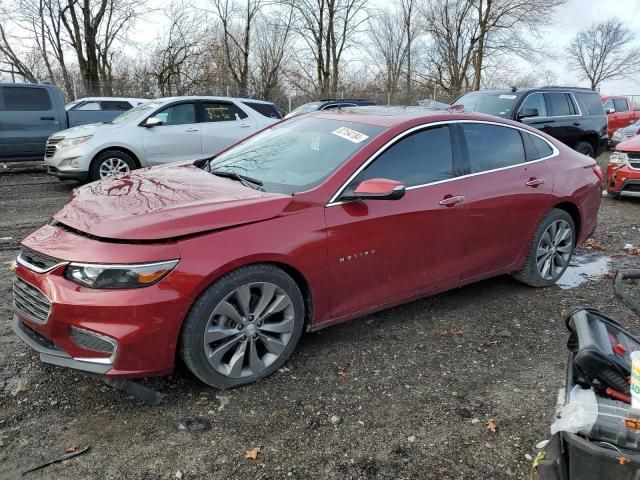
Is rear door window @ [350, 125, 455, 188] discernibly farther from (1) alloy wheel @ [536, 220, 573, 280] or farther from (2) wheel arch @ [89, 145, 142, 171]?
(2) wheel arch @ [89, 145, 142, 171]

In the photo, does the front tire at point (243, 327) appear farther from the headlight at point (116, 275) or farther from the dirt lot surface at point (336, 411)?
the headlight at point (116, 275)

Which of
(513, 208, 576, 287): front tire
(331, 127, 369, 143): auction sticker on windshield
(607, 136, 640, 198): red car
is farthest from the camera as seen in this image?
(607, 136, 640, 198): red car

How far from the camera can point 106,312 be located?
248 cm

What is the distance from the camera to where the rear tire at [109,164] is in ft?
28.2

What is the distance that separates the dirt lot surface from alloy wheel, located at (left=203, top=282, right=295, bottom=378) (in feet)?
0.54

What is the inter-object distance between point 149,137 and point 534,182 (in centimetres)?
682

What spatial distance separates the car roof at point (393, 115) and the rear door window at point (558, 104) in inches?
279

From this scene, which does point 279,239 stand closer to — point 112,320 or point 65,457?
point 112,320

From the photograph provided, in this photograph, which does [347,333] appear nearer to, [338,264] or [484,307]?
[338,264]

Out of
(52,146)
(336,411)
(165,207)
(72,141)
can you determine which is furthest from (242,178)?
(52,146)

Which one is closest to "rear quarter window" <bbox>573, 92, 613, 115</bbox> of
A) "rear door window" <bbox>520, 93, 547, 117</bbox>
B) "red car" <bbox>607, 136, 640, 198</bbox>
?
"rear door window" <bbox>520, 93, 547, 117</bbox>

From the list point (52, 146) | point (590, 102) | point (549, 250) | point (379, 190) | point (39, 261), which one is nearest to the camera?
point (39, 261)

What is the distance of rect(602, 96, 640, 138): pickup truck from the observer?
19453 mm

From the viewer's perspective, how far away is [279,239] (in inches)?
114
